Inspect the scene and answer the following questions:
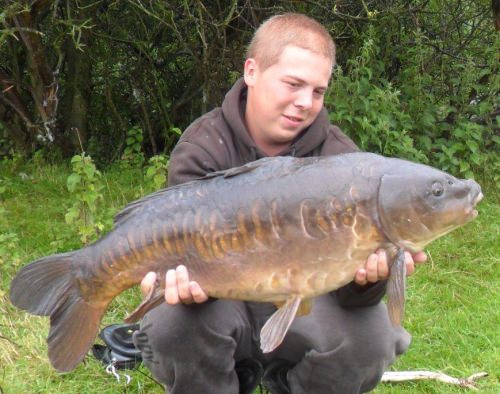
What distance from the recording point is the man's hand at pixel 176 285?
1.84 m

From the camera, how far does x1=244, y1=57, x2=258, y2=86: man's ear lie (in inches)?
89.9

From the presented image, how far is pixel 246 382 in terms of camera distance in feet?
7.39

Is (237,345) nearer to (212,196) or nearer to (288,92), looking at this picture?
(212,196)

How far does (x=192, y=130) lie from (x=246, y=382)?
2.41 feet

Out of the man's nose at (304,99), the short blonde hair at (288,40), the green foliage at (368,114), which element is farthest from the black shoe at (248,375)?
the green foliage at (368,114)

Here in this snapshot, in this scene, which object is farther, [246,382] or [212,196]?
[246,382]

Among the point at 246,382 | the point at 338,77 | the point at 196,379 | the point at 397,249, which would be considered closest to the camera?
the point at 397,249

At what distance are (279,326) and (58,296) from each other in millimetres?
563

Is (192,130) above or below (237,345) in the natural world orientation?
above

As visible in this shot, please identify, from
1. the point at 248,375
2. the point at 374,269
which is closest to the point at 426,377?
the point at 248,375

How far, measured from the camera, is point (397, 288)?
1.73 meters

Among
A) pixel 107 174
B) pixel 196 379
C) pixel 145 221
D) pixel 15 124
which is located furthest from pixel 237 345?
pixel 15 124

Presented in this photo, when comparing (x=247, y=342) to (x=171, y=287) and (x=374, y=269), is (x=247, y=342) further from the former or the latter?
(x=374, y=269)

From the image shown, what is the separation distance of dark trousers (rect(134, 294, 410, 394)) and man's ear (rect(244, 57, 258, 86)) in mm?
639
